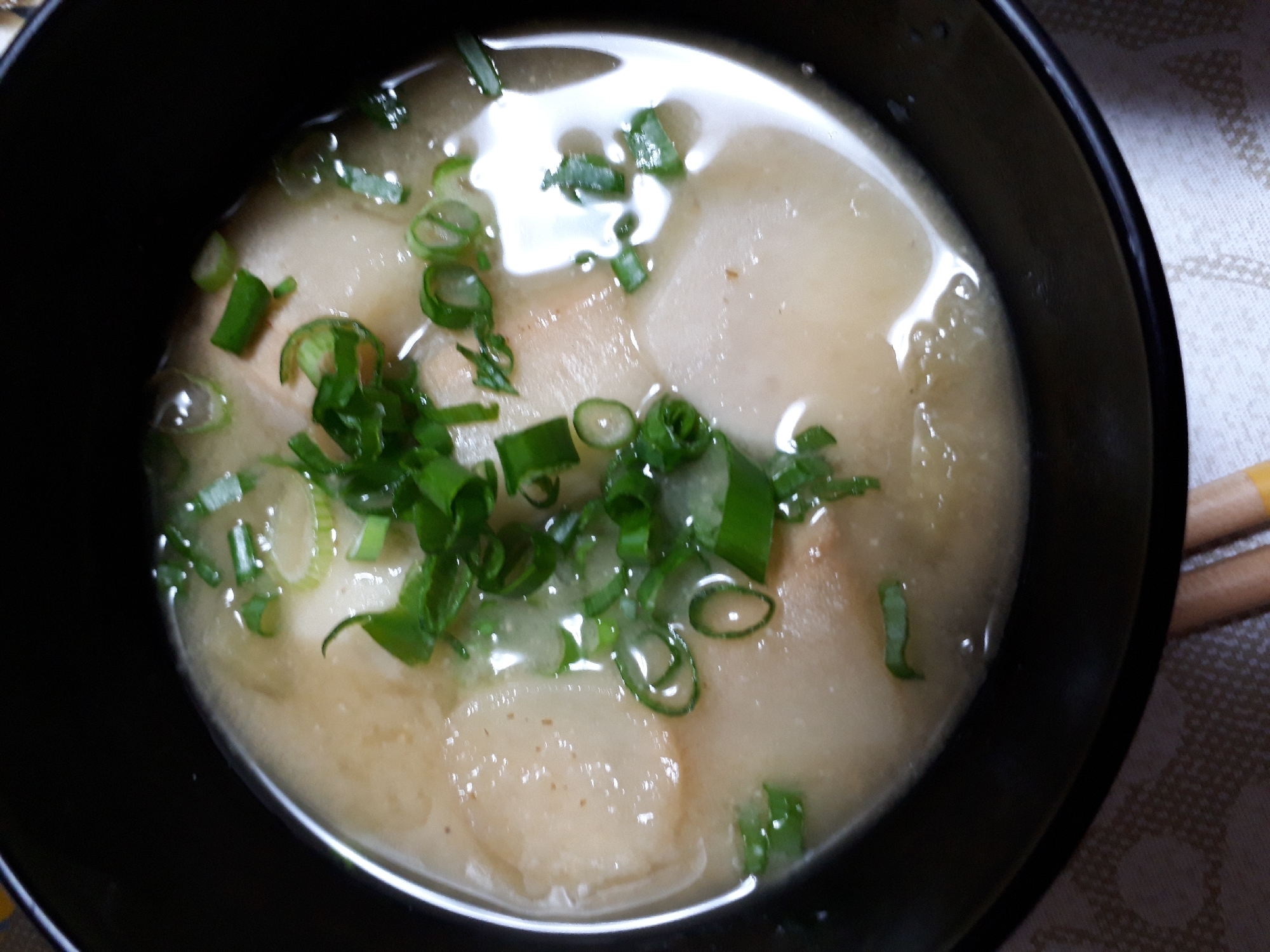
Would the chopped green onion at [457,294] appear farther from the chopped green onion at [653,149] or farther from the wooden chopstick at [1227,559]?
the wooden chopstick at [1227,559]

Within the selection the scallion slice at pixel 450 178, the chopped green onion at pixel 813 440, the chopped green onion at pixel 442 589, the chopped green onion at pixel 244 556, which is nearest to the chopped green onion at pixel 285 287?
the scallion slice at pixel 450 178

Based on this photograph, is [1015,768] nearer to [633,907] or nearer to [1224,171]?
[633,907]

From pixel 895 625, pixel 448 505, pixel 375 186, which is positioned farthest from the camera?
pixel 375 186

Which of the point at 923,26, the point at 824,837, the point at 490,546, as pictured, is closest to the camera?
the point at 923,26

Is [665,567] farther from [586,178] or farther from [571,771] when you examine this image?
[586,178]

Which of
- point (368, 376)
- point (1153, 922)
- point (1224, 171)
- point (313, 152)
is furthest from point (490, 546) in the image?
point (1224, 171)

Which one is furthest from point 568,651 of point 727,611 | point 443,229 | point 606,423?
point 443,229
